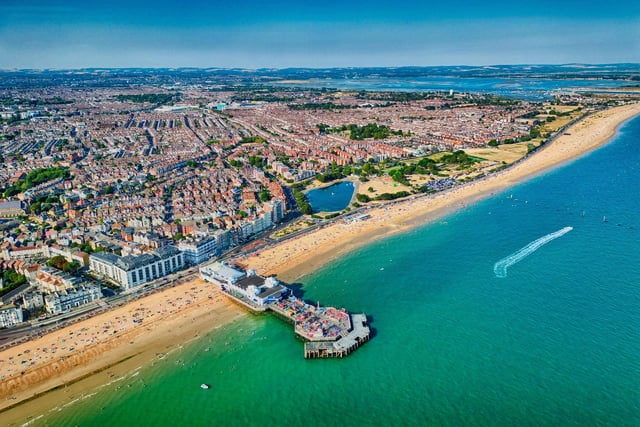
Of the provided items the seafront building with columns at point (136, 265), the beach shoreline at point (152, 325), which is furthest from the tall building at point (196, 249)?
the beach shoreline at point (152, 325)

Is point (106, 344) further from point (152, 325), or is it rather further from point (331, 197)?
point (331, 197)

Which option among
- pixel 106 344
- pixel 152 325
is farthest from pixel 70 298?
pixel 152 325

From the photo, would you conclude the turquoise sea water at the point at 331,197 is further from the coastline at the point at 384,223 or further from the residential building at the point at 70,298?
the residential building at the point at 70,298

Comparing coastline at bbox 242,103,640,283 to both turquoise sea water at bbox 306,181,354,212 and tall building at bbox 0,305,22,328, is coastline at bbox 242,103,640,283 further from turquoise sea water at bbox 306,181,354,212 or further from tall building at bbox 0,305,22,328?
tall building at bbox 0,305,22,328

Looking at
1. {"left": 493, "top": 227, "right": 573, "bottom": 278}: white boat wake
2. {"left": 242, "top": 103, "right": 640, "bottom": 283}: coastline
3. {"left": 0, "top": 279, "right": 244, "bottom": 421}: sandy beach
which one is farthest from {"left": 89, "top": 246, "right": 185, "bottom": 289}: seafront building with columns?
{"left": 493, "top": 227, "right": 573, "bottom": 278}: white boat wake

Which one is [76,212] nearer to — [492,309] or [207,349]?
[207,349]
